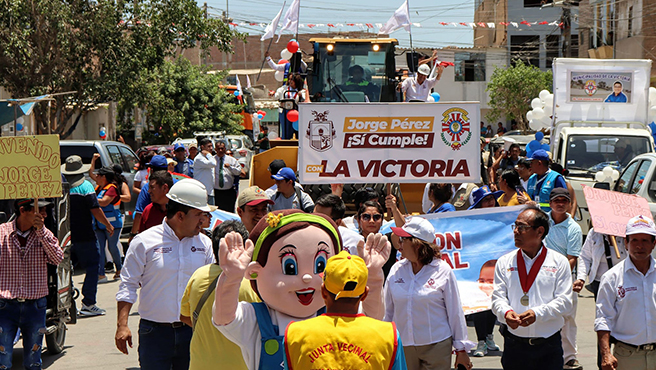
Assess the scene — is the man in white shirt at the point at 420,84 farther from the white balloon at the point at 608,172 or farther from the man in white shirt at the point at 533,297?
the man in white shirt at the point at 533,297

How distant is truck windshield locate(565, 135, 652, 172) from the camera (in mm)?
13953

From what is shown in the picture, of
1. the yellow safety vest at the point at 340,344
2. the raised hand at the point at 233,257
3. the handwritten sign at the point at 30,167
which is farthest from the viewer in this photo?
the handwritten sign at the point at 30,167

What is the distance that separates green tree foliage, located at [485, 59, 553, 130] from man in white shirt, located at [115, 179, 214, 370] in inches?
1573

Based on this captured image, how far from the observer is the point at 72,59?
2378cm

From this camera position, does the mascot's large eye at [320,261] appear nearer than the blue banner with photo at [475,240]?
Yes

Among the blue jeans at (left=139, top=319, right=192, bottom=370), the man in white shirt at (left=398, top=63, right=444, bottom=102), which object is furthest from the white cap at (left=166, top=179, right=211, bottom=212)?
the man in white shirt at (left=398, top=63, right=444, bottom=102)

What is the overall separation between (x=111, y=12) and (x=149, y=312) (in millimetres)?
19949

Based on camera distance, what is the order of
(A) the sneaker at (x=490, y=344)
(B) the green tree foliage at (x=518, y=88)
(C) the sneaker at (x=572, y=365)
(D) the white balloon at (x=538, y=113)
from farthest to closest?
→ (B) the green tree foliage at (x=518, y=88) < (D) the white balloon at (x=538, y=113) < (A) the sneaker at (x=490, y=344) < (C) the sneaker at (x=572, y=365)

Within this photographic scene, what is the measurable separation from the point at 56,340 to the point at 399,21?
11.3m

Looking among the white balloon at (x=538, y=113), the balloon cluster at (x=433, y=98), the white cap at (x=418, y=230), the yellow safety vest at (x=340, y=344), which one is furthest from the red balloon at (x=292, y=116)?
the yellow safety vest at (x=340, y=344)

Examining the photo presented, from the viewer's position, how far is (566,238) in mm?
7223

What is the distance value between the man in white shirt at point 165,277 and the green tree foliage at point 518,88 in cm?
3995

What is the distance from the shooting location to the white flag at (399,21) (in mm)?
16828

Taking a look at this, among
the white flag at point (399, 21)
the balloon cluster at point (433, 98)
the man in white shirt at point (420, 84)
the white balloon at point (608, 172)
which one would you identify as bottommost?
the white balloon at point (608, 172)
